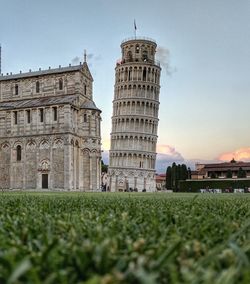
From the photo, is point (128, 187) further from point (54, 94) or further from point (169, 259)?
point (169, 259)

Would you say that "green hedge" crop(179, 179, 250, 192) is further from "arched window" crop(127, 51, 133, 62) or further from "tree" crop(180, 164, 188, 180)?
"arched window" crop(127, 51, 133, 62)

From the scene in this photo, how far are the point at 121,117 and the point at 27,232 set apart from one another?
7565 cm

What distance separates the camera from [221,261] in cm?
145

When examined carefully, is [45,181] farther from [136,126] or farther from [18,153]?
[136,126]

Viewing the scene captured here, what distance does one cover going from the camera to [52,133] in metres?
50.3

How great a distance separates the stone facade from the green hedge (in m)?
13.5

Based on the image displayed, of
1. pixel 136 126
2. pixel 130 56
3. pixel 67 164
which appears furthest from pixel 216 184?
pixel 130 56

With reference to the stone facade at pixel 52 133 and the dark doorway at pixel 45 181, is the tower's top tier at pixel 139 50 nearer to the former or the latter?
the stone facade at pixel 52 133

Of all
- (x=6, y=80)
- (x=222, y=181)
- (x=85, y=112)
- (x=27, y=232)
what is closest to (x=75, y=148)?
(x=85, y=112)

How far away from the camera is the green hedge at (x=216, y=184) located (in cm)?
5712

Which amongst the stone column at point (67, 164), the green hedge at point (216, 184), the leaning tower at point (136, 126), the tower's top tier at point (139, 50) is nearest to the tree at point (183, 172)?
the leaning tower at point (136, 126)

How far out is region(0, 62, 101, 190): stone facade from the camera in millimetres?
50094

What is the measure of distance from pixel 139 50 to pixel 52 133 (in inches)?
1393

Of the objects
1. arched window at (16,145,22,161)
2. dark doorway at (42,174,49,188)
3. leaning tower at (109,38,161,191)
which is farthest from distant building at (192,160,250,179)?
arched window at (16,145,22,161)
